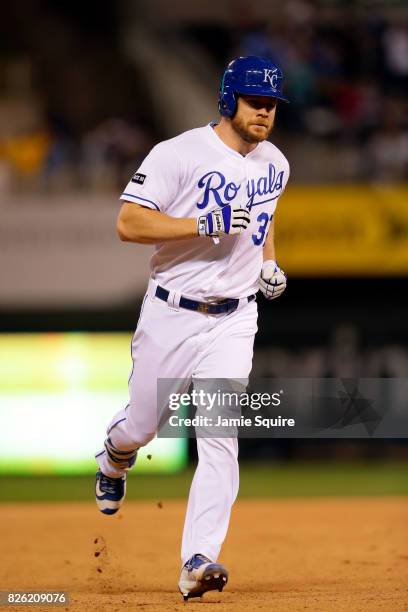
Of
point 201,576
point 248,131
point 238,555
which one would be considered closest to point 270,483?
point 238,555

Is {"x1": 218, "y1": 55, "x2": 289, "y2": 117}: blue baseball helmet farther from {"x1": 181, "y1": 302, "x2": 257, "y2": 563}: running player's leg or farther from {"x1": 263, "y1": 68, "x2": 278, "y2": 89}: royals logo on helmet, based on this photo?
{"x1": 181, "y1": 302, "x2": 257, "y2": 563}: running player's leg

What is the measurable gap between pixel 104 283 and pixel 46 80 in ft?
13.2

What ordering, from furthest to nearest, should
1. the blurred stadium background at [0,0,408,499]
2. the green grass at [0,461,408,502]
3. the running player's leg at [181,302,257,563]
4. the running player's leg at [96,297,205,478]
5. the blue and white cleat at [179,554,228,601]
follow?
Result: the blurred stadium background at [0,0,408,499]
the green grass at [0,461,408,502]
the running player's leg at [96,297,205,478]
the running player's leg at [181,302,257,563]
the blue and white cleat at [179,554,228,601]

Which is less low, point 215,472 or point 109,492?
point 215,472

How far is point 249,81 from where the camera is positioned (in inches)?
194

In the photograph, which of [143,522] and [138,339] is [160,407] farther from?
[143,522]

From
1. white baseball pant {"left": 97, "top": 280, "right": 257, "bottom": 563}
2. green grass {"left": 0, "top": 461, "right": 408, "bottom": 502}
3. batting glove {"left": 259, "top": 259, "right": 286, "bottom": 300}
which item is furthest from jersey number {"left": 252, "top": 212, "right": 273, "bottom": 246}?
green grass {"left": 0, "top": 461, "right": 408, "bottom": 502}

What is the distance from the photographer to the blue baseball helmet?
4.93 m

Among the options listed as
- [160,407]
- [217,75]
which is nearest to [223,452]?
[160,407]

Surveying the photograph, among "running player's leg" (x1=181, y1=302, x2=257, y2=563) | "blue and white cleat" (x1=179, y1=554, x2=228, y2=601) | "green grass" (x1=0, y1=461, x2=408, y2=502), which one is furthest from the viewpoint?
"green grass" (x1=0, y1=461, x2=408, y2=502)

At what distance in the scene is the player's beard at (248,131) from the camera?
5.00 m

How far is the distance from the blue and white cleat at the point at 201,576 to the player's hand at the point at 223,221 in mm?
1338

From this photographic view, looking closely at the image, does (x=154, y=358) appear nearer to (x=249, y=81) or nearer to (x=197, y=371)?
(x=197, y=371)

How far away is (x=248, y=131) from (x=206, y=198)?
1.12 feet
